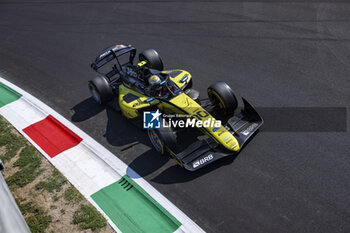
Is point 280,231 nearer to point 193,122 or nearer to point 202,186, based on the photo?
point 202,186

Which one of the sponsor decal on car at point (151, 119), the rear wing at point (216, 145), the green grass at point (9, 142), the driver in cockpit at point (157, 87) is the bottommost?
the rear wing at point (216, 145)

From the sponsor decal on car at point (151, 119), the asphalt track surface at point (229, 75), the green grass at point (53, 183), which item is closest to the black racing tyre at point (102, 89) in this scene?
the asphalt track surface at point (229, 75)

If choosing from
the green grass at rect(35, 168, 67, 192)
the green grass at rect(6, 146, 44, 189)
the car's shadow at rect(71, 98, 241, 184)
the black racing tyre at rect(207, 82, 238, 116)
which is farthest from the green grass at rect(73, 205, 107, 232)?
the black racing tyre at rect(207, 82, 238, 116)

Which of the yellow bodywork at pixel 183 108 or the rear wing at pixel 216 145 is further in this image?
the yellow bodywork at pixel 183 108

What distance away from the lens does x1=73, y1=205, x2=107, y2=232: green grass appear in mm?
5879

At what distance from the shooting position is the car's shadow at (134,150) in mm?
6887

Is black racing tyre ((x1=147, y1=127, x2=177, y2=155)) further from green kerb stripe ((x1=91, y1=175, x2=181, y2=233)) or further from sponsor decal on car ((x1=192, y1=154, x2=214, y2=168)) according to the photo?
green kerb stripe ((x1=91, y1=175, x2=181, y2=233))

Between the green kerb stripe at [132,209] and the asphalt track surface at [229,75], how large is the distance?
1.45ft

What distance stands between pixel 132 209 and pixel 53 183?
6.71ft

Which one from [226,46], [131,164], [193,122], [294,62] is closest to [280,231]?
[193,122]

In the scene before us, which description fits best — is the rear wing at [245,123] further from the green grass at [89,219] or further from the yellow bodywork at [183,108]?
the green grass at [89,219]

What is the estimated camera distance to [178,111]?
7555 millimetres

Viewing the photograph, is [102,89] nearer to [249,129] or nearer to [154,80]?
[154,80]

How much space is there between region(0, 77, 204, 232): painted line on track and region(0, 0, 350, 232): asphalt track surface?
0.28 meters
